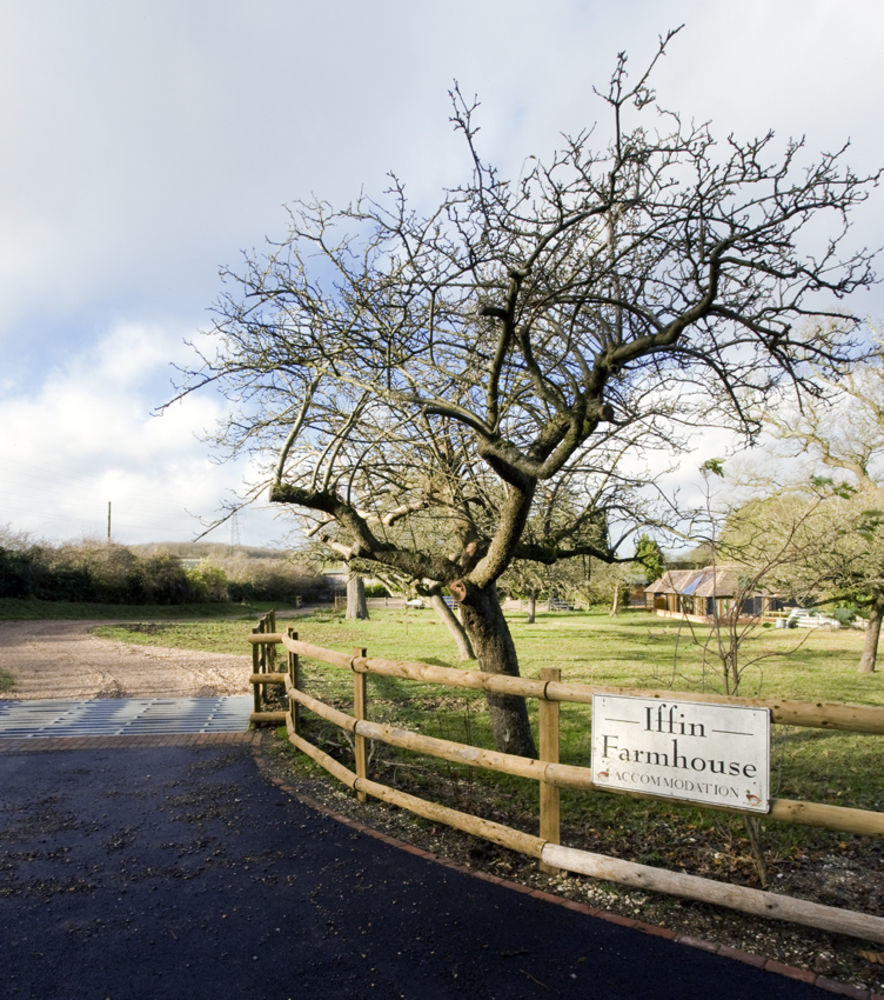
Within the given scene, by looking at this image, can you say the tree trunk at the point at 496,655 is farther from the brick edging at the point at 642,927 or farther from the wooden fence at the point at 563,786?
the brick edging at the point at 642,927

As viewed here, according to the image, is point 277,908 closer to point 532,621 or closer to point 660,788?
point 660,788

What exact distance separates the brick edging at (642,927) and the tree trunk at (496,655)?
2109 millimetres

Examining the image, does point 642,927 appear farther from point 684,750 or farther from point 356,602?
point 356,602

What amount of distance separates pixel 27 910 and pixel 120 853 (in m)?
0.88

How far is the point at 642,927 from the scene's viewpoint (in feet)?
11.7

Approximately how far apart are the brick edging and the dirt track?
26.1 feet

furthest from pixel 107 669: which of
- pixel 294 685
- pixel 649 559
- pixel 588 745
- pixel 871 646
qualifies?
pixel 871 646

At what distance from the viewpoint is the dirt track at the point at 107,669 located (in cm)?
1235

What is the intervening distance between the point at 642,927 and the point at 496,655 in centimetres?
376

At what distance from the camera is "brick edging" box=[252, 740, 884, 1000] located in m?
3.04

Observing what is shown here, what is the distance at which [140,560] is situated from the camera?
120 ft

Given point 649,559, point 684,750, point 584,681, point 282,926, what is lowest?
point 584,681

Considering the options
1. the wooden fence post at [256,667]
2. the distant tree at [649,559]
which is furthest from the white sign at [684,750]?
the wooden fence post at [256,667]

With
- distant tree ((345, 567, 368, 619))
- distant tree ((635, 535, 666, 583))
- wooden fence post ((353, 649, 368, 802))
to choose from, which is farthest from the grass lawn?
distant tree ((345, 567, 368, 619))
